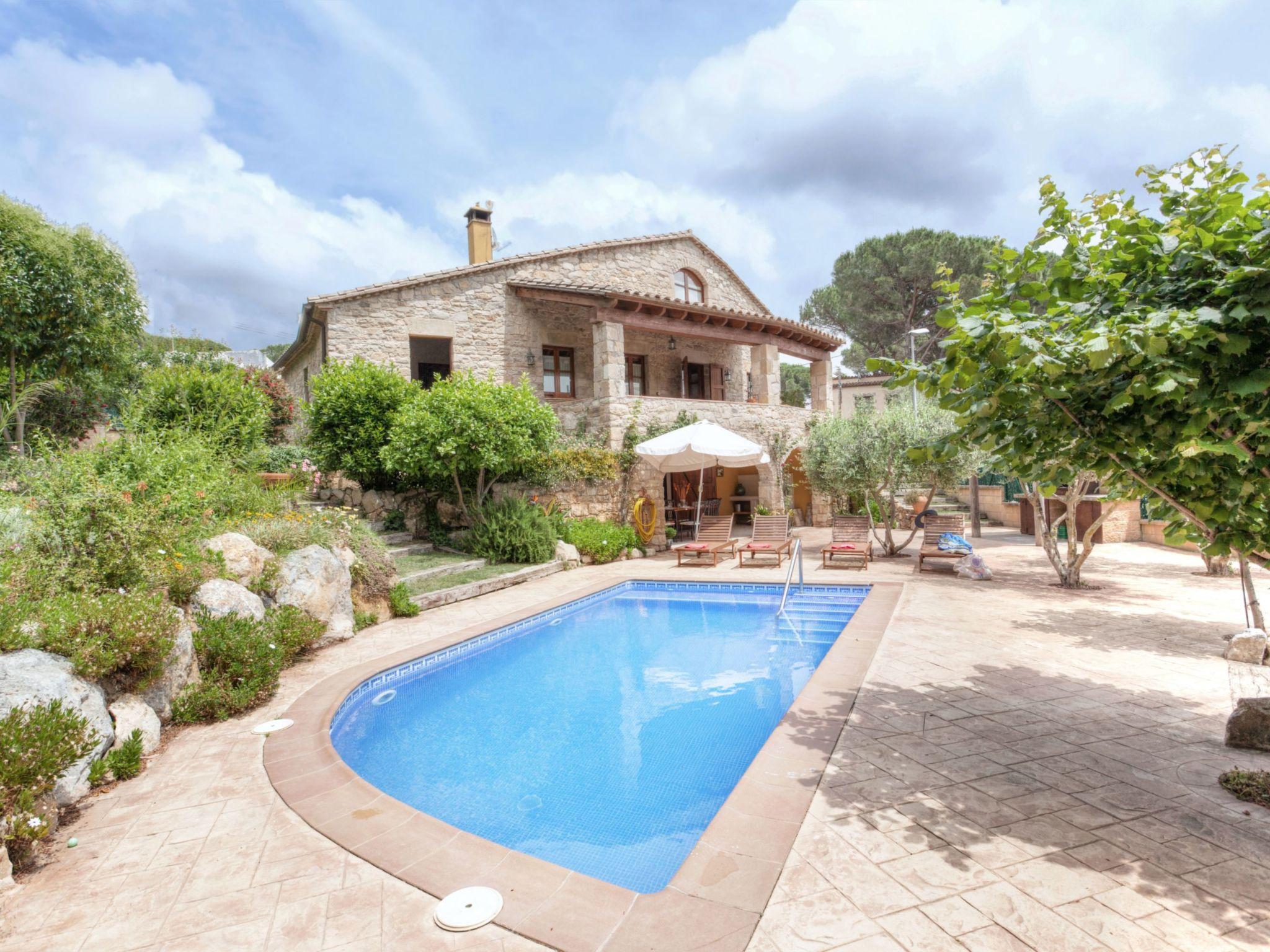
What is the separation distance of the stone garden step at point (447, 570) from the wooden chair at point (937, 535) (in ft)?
27.9

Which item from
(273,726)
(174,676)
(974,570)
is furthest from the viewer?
(974,570)

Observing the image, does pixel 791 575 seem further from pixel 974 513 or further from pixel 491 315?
pixel 491 315

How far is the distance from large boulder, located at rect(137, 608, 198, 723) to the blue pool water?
1.32 m

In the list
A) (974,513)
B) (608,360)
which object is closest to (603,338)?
(608,360)

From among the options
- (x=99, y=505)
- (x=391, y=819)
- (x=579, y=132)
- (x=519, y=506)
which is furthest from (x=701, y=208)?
(x=391, y=819)

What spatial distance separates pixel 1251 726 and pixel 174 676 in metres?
8.02

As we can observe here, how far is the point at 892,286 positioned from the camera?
28672 millimetres

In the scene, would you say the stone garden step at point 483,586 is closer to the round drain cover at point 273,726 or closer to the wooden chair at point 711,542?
the wooden chair at point 711,542

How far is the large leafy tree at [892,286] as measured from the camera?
2625cm

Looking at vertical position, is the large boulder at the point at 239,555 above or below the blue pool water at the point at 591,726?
above

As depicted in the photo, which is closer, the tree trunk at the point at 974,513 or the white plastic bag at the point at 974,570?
the white plastic bag at the point at 974,570

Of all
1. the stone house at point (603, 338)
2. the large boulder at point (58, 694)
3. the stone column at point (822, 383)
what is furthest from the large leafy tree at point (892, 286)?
the large boulder at point (58, 694)

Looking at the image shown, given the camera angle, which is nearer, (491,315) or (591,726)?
(591,726)

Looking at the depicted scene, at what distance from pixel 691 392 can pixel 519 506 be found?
363 inches
